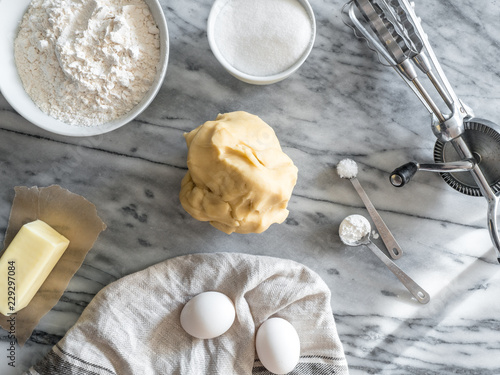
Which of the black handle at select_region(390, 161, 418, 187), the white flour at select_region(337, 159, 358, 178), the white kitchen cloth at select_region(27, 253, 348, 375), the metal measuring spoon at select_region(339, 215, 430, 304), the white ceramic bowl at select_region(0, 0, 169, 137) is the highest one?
the white ceramic bowl at select_region(0, 0, 169, 137)

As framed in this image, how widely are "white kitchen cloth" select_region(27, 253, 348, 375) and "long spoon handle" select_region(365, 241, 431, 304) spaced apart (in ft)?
0.42

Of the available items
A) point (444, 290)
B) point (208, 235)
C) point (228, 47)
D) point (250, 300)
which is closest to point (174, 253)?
point (208, 235)

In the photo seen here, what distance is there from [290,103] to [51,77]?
45 centimetres

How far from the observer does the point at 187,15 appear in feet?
2.90

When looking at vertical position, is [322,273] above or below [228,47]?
below

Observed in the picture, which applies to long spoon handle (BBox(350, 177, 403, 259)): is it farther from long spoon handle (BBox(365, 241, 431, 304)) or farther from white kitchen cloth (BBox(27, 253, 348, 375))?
white kitchen cloth (BBox(27, 253, 348, 375))

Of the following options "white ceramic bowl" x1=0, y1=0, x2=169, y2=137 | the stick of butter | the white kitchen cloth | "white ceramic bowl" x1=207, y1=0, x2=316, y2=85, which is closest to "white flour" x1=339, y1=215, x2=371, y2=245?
the white kitchen cloth

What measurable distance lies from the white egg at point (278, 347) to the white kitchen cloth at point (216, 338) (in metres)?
0.03

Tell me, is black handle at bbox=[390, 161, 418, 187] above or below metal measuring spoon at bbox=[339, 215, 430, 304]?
above

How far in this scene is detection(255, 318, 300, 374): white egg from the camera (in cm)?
82

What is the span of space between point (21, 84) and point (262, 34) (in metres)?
0.45

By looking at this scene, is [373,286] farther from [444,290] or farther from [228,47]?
[228,47]

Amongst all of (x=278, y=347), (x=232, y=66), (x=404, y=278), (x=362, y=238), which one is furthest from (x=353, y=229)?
(x=232, y=66)

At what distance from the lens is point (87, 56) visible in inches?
29.5
